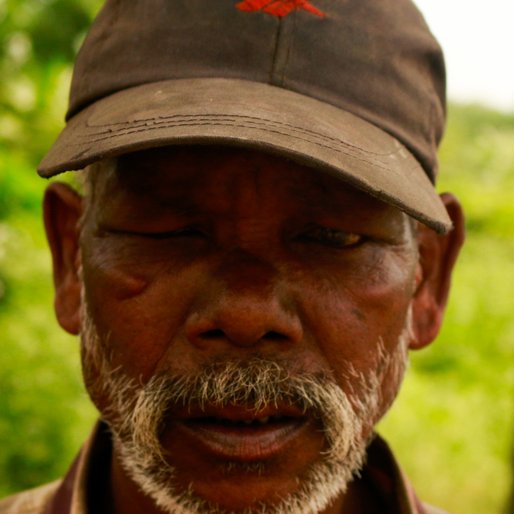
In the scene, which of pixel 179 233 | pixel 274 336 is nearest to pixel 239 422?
pixel 274 336

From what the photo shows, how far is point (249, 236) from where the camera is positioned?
177 cm

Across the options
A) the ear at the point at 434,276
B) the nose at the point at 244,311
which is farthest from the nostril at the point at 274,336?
the ear at the point at 434,276

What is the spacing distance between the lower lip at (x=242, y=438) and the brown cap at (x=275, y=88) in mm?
574

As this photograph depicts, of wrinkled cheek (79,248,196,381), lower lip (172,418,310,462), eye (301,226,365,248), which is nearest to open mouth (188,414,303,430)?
lower lip (172,418,310,462)

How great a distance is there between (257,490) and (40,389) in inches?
121

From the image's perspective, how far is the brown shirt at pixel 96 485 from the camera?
2.19m

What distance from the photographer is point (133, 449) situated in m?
1.90

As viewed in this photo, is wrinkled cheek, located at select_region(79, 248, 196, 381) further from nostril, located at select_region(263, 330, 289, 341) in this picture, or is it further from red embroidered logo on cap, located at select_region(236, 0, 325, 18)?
red embroidered logo on cap, located at select_region(236, 0, 325, 18)

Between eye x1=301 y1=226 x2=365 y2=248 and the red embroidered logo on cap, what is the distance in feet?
1.64

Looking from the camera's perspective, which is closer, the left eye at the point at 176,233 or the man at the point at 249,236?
the man at the point at 249,236

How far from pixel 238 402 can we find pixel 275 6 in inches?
35.7

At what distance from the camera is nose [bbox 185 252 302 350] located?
5.43 ft

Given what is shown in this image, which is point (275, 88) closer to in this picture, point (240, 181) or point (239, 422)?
point (240, 181)

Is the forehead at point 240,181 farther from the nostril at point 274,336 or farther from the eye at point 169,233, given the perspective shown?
the nostril at point 274,336
